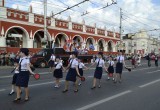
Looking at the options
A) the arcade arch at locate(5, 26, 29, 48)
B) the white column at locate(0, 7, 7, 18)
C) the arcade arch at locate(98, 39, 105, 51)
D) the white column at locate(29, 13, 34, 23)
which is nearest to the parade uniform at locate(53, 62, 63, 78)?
the white column at locate(0, 7, 7, 18)

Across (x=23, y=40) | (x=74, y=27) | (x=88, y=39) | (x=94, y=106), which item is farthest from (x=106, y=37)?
(x=94, y=106)

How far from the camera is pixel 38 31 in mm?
40125

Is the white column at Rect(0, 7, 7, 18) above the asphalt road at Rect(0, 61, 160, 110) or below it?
above

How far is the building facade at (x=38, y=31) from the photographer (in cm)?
3447

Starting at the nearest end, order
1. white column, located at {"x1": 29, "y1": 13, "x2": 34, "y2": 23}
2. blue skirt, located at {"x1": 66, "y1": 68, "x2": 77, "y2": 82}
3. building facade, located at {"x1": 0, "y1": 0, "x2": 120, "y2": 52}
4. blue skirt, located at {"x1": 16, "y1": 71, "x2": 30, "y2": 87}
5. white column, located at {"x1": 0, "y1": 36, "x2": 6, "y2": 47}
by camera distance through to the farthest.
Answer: blue skirt, located at {"x1": 16, "y1": 71, "x2": 30, "y2": 87} → blue skirt, located at {"x1": 66, "y1": 68, "x2": 77, "y2": 82} → white column, located at {"x1": 0, "y1": 36, "x2": 6, "y2": 47} → building facade, located at {"x1": 0, "y1": 0, "x2": 120, "y2": 52} → white column, located at {"x1": 29, "y1": 13, "x2": 34, "y2": 23}

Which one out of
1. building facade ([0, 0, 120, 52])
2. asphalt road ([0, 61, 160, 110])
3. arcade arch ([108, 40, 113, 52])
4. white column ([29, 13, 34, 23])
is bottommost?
asphalt road ([0, 61, 160, 110])

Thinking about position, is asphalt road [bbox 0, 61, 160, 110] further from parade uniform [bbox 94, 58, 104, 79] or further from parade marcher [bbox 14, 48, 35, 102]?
parade uniform [bbox 94, 58, 104, 79]

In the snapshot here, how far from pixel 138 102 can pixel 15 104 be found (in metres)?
4.08

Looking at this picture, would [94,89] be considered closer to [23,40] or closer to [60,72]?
[60,72]

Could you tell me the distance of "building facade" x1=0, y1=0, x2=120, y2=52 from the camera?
34466mm

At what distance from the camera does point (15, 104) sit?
28.7 feet

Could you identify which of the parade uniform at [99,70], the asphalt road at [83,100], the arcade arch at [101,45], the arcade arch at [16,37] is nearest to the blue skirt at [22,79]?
the asphalt road at [83,100]

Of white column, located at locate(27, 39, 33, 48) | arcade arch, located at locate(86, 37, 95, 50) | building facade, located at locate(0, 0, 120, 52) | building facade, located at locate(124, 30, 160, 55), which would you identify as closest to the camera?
building facade, located at locate(0, 0, 120, 52)

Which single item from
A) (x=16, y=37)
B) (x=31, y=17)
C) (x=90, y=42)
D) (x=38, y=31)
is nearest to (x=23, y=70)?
(x=16, y=37)
